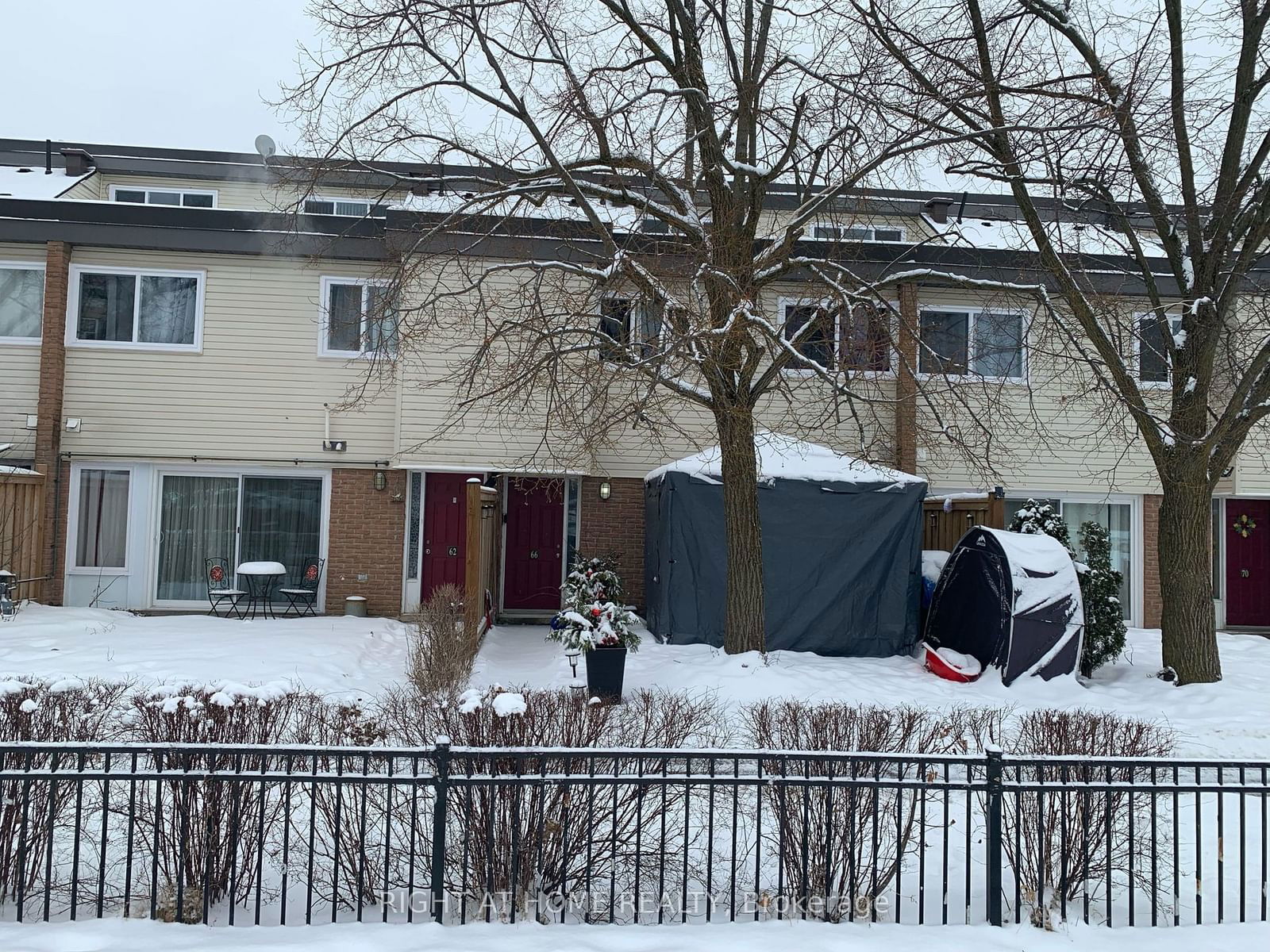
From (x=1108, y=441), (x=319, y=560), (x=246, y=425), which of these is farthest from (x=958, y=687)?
(x=246, y=425)

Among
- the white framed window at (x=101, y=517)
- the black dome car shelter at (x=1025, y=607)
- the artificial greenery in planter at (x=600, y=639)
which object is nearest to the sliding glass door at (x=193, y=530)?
the white framed window at (x=101, y=517)

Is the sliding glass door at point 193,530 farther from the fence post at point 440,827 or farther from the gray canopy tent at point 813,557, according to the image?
the fence post at point 440,827

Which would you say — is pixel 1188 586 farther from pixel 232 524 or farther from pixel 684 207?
pixel 232 524

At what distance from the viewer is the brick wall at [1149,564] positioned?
15.1m

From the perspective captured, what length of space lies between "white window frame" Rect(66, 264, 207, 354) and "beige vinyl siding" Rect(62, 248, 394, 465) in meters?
0.07

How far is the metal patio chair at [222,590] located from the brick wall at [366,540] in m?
1.25

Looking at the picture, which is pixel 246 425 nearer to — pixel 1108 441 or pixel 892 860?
pixel 892 860

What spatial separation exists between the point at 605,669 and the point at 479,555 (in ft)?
8.43

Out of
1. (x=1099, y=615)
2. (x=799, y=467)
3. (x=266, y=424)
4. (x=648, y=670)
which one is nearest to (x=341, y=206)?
(x=266, y=424)

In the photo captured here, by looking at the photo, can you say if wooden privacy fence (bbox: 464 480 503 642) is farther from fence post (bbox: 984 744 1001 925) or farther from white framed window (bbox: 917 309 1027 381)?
white framed window (bbox: 917 309 1027 381)

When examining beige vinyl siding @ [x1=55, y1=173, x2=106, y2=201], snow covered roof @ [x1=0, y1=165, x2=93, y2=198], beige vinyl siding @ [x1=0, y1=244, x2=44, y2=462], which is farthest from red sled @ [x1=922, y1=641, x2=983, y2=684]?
beige vinyl siding @ [x1=55, y1=173, x2=106, y2=201]

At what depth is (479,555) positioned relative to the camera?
35.3 feet

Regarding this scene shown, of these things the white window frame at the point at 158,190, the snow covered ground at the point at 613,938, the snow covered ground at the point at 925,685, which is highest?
the white window frame at the point at 158,190

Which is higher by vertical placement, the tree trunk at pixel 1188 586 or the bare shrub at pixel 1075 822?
the tree trunk at pixel 1188 586
